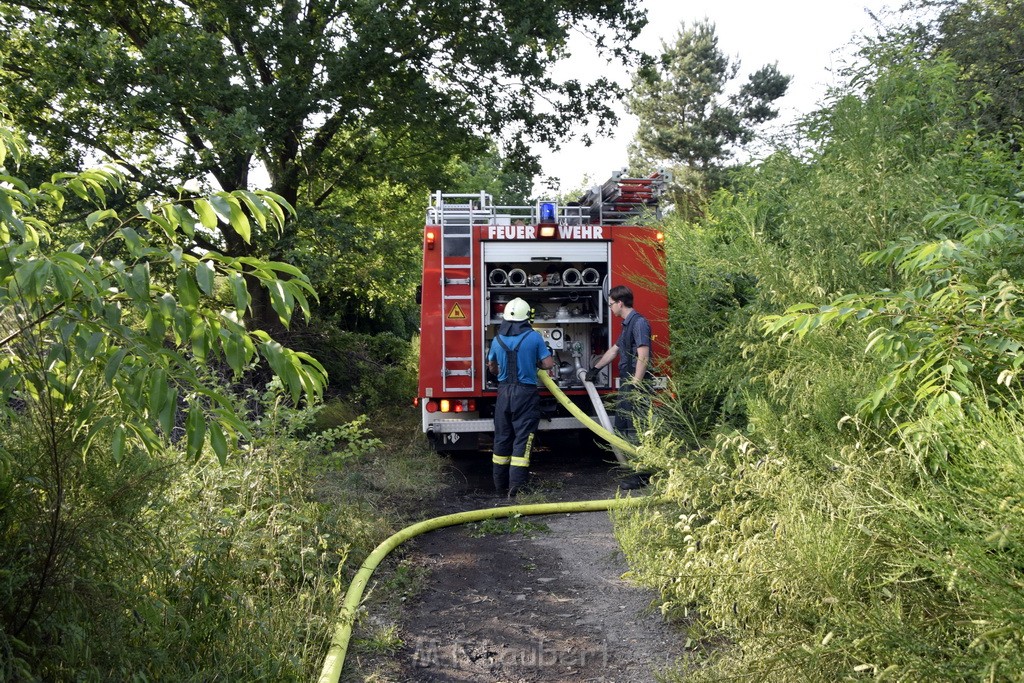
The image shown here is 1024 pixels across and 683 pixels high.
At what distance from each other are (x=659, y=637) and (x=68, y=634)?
2.58m

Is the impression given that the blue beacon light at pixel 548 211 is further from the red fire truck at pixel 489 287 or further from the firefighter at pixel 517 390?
the firefighter at pixel 517 390

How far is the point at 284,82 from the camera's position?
1142 centimetres

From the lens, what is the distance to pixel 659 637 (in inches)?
170

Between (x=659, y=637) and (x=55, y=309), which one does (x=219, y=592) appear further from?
(x=659, y=637)

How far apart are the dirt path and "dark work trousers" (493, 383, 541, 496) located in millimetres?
962

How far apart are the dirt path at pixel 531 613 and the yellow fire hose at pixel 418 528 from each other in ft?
0.25

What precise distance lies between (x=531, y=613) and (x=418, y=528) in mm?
1600

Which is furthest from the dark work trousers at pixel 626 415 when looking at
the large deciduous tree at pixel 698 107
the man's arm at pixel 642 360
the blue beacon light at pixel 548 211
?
the large deciduous tree at pixel 698 107

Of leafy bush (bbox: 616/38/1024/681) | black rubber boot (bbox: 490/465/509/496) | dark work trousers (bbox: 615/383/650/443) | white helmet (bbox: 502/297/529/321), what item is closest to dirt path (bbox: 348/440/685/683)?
leafy bush (bbox: 616/38/1024/681)

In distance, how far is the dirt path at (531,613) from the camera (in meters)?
4.06

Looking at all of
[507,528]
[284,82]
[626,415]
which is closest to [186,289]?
[507,528]

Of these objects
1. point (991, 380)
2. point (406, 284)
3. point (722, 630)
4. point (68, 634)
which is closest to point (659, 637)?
point (722, 630)

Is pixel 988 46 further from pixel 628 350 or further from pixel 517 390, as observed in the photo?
pixel 517 390

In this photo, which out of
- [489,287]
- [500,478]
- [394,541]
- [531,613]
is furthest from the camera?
[489,287]
